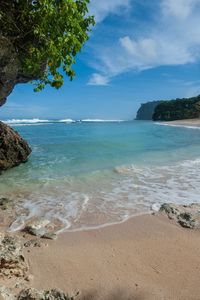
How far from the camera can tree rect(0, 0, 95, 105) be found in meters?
5.96

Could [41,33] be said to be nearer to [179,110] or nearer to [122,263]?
[122,263]

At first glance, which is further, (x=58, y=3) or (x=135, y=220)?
(x=135, y=220)

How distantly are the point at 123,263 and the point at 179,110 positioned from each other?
405 feet

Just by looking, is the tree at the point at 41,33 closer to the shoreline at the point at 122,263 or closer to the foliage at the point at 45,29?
the foliage at the point at 45,29

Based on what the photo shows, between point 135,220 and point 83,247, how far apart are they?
181 centimetres

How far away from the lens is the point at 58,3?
6.12 meters

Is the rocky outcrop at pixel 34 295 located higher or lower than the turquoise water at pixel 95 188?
higher

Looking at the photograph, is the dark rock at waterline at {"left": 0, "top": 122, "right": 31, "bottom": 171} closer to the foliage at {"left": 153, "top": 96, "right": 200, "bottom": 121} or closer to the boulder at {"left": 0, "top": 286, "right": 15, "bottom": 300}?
the boulder at {"left": 0, "top": 286, "right": 15, "bottom": 300}

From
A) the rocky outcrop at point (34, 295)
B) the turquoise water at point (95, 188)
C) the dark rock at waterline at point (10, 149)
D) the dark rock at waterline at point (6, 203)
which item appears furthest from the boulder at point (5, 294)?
the dark rock at waterline at point (10, 149)

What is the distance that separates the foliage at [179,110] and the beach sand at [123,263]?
107003mm

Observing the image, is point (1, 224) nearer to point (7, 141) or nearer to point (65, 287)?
point (65, 287)

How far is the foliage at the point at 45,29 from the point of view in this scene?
5938 millimetres

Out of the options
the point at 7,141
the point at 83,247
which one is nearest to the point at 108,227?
the point at 83,247

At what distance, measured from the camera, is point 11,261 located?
4266mm
